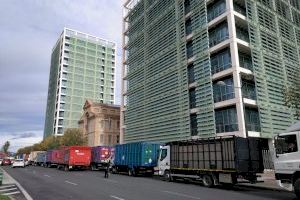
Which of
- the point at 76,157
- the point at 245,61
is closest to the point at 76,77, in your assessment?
the point at 76,157

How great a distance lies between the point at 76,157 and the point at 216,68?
70.4 ft

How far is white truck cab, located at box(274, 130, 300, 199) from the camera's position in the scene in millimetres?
13748

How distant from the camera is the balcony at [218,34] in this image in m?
34.1

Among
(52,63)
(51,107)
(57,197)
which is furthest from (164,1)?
(52,63)

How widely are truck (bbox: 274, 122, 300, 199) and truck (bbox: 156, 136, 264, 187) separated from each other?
377 centimetres

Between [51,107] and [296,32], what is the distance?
104 metres

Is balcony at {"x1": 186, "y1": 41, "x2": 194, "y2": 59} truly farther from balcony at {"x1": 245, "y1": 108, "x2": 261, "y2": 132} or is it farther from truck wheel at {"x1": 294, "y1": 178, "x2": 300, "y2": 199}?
truck wheel at {"x1": 294, "y1": 178, "x2": 300, "y2": 199}

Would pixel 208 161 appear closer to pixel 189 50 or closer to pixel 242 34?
pixel 242 34

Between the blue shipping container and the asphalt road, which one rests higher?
the blue shipping container

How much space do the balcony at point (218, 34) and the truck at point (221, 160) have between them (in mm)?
16153

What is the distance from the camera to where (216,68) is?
34.7 metres

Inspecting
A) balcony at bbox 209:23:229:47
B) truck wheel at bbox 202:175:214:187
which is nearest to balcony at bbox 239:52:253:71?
balcony at bbox 209:23:229:47

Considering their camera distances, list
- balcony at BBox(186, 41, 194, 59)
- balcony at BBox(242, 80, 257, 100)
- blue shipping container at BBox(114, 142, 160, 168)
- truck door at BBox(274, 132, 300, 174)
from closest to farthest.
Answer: truck door at BBox(274, 132, 300, 174) → blue shipping container at BBox(114, 142, 160, 168) → balcony at BBox(242, 80, 257, 100) → balcony at BBox(186, 41, 194, 59)

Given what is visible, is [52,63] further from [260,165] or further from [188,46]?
[260,165]
